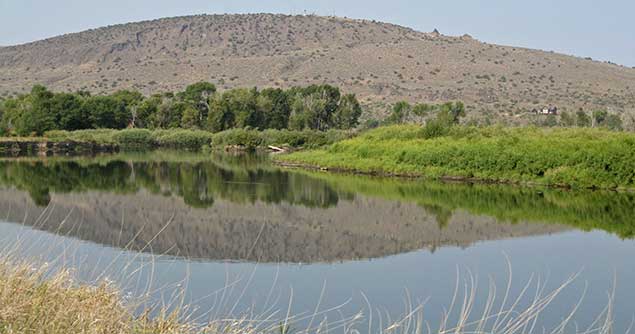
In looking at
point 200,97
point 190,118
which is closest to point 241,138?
point 190,118

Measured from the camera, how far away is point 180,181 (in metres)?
31.6

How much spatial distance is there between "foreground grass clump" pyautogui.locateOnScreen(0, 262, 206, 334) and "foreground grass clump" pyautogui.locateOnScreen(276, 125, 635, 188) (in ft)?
77.7

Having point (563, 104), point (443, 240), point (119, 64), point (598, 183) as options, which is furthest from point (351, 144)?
point (119, 64)

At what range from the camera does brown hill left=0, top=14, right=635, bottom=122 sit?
84938mm

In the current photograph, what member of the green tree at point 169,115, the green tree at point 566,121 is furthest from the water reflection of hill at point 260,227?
the green tree at point 169,115

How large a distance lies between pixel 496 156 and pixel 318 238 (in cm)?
1611

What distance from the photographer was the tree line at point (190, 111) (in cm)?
6319

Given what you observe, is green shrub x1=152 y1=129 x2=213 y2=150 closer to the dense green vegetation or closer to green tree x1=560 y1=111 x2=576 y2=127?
the dense green vegetation

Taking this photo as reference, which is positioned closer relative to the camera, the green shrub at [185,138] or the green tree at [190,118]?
the green shrub at [185,138]

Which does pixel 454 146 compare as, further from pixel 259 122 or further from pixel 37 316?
pixel 259 122

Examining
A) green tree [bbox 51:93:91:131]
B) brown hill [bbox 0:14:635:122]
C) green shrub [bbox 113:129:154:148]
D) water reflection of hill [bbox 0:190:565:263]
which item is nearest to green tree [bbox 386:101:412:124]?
brown hill [bbox 0:14:635:122]

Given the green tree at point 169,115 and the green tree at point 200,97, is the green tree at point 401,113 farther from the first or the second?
the green tree at point 169,115

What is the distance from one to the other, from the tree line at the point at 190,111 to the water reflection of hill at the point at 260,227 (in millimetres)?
39671

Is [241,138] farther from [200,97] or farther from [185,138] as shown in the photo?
[200,97]
